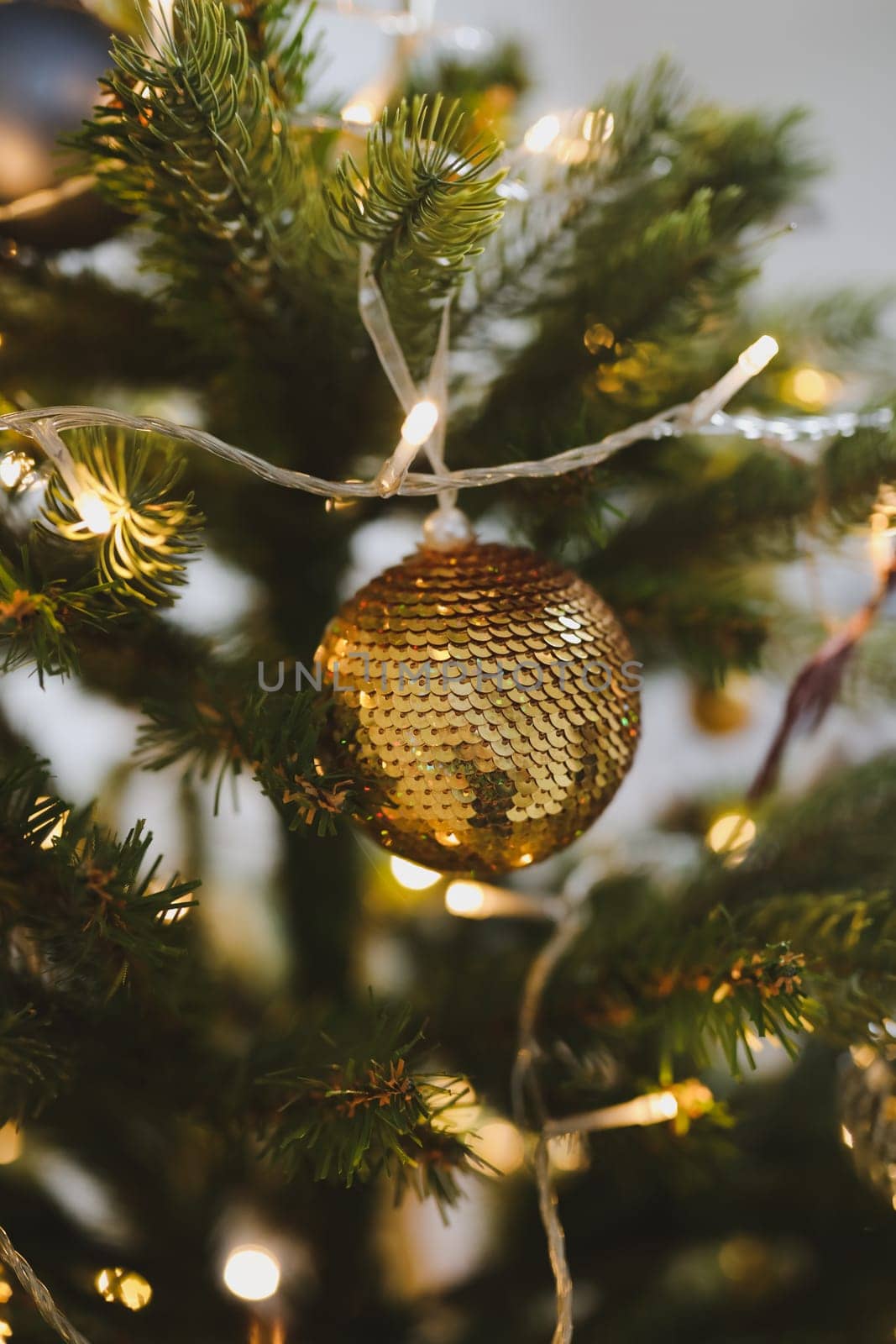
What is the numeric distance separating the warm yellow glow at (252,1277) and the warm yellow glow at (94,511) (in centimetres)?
33

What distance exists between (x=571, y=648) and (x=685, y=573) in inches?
7.9

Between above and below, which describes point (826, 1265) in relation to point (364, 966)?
below

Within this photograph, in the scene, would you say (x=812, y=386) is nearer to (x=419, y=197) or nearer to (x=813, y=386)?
(x=813, y=386)

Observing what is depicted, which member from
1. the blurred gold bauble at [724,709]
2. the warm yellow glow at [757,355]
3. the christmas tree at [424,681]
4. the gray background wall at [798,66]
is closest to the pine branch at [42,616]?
the christmas tree at [424,681]

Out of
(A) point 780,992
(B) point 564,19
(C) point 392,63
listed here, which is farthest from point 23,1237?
(B) point 564,19

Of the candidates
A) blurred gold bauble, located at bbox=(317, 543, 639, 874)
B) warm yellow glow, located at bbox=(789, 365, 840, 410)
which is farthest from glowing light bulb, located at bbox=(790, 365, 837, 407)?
blurred gold bauble, located at bbox=(317, 543, 639, 874)

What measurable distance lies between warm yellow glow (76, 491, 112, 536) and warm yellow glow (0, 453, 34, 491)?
0.13 ft

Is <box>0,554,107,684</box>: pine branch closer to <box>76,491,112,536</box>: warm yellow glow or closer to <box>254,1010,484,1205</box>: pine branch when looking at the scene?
<box>76,491,112,536</box>: warm yellow glow

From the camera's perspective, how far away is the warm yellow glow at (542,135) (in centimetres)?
39

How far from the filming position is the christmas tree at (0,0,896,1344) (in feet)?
0.99

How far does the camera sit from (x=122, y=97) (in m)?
0.28

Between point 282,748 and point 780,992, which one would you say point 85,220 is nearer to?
point 282,748

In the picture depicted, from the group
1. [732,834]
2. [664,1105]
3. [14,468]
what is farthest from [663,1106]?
[14,468]

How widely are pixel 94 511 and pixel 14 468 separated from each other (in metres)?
0.05
